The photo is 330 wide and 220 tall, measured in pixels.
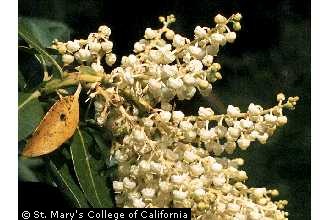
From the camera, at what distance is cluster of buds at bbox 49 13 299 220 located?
104 centimetres

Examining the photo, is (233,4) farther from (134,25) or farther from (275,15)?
(134,25)

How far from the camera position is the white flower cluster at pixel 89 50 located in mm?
1090

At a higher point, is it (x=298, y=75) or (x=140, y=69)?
(x=298, y=75)

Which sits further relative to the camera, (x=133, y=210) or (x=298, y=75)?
(x=298, y=75)

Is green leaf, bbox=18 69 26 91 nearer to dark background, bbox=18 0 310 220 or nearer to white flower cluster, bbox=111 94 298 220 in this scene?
white flower cluster, bbox=111 94 298 220

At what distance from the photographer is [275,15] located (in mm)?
1781

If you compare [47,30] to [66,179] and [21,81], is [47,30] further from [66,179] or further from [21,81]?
[66,179]

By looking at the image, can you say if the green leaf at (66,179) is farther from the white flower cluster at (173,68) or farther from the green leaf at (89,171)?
the white flower cluster at (173,68)

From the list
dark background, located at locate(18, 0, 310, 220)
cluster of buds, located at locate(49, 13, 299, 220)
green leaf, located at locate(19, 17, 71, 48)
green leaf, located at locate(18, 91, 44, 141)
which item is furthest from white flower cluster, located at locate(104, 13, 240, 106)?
dark background, located at locate(18, 0, 310, 220)

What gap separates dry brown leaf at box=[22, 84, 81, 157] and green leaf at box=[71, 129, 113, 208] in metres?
0.06

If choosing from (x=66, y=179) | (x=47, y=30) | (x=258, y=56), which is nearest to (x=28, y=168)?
(x=66, y=179)

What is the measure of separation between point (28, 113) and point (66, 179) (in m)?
0.12
